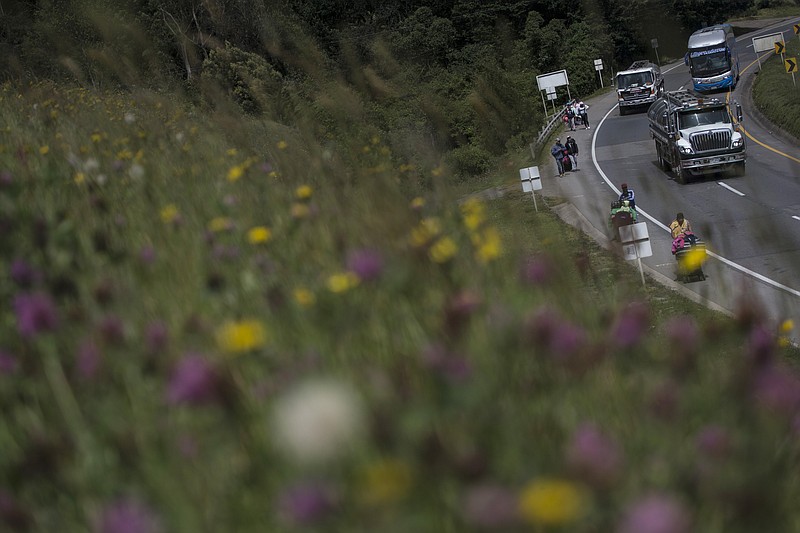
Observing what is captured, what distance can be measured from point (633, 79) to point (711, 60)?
4180 mm

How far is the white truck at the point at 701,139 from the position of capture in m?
31.0

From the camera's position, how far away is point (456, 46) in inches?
3044

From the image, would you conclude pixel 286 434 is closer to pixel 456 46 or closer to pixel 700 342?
pixel 700 342

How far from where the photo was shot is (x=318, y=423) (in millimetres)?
1987

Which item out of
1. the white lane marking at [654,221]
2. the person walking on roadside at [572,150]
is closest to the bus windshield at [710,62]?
the white lane marking at [654,221]

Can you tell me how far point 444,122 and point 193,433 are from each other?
16.4 ft

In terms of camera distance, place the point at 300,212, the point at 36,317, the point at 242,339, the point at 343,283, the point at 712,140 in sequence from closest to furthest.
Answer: the point at 242,339, the point at 36,317, the point at 343,283, the point at 300,212, the point at 712,140

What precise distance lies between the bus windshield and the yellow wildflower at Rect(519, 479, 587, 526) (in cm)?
5552

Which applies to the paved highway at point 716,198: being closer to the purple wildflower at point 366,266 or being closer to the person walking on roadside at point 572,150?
the person walking on roadside at point 572,150

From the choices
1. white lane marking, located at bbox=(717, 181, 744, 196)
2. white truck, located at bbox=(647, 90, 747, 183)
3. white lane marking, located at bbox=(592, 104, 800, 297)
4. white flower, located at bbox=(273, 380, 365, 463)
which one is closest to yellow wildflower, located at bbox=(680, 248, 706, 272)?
white flower, located at bbox=(273, 380, 365, 463)

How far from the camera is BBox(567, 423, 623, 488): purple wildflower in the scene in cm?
178

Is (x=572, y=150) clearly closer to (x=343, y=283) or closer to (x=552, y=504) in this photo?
(x=343, y=283)

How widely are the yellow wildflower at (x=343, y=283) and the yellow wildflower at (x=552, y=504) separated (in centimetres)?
131

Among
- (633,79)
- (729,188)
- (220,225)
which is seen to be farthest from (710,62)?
(220,225)
